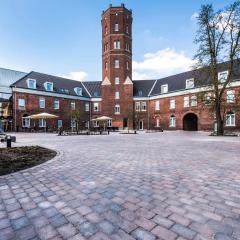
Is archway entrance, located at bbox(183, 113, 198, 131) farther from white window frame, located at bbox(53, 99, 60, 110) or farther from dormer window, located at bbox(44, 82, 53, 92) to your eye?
dormer window, located at bbox(44, 82, 53, 92)

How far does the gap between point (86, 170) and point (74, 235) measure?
3.32m

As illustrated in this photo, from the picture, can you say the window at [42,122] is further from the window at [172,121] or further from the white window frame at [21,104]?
the window at [172,121]

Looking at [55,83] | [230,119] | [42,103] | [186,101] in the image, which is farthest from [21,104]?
[230,119]

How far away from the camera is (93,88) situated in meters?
46.1

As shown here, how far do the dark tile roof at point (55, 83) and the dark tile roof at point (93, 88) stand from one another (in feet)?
3.92

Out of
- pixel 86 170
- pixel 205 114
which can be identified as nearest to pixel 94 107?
pixel 205 114

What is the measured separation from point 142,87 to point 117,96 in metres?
6.51

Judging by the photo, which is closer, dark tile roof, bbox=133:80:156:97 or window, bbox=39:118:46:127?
window, bbox=39:118:46:127

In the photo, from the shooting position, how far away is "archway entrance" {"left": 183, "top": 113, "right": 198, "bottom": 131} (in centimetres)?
3703

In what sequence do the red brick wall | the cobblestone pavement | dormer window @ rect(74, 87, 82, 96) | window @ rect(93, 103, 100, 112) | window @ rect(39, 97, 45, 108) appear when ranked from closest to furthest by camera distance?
the cobblestone pavement, the red brick wall, window @ rect(39, 97, 45, 108), dormer window @ rect(74, 87, 82, 96), window @ rect(93, 103, 100, 112)

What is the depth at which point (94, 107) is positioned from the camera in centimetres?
4488

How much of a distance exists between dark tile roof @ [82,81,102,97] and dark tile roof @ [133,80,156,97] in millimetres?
8214

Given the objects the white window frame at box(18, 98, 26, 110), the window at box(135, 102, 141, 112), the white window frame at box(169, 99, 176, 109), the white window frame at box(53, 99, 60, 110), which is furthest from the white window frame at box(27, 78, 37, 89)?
the white window frame at box(169, 99, 176, 109)

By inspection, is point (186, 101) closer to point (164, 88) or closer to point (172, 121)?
point (172, 121)
